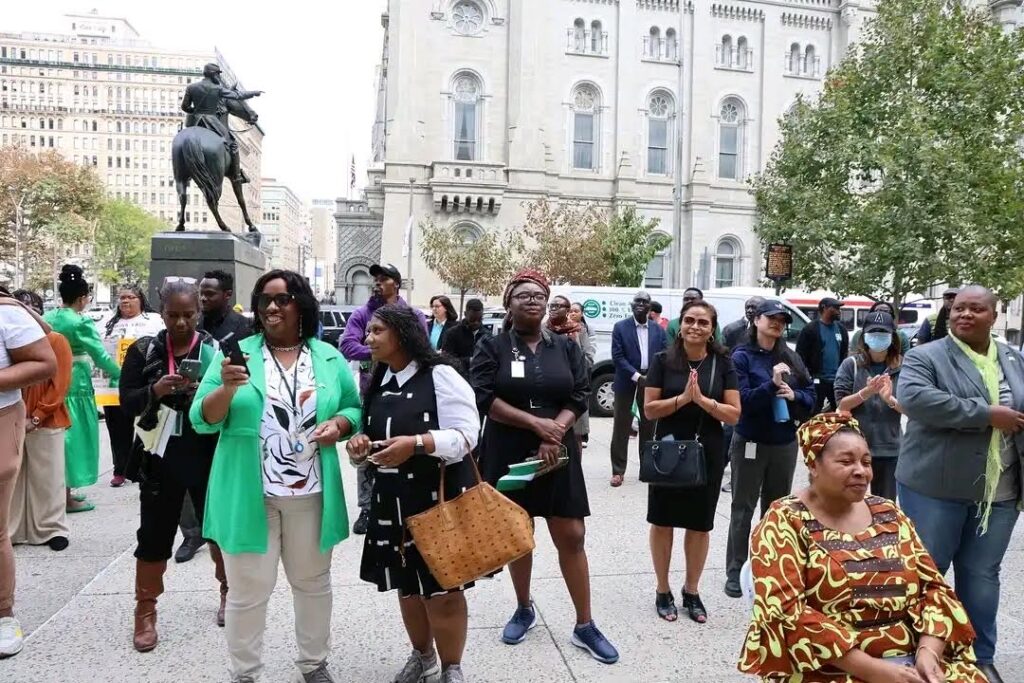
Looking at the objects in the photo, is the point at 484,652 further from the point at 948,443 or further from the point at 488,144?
the point at 488,144

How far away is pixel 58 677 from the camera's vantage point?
12.1 feet

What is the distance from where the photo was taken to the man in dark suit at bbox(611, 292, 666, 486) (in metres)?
8.44

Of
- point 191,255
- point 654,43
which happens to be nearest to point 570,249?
point 654,43

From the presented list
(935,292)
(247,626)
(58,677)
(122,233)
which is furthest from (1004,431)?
(122,233)

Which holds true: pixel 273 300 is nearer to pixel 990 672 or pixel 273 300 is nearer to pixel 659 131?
pixel 990 672

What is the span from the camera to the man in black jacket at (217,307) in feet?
16.3

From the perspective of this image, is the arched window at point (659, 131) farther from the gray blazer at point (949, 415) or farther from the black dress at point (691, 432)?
the gray blazer at point (949, 415)

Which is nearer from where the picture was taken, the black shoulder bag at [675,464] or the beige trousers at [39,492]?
the black shoulder bag at [675,464]

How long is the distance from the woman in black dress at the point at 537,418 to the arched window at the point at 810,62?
42.6 metres

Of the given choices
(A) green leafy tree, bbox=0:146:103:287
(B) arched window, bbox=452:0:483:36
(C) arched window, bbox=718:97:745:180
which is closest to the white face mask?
(B) arched window, bbox=452:0:483:36

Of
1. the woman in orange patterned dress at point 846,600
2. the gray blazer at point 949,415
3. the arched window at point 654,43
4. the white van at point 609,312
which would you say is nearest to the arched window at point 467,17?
the arched window at point 654,43

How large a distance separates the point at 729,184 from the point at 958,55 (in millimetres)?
25374

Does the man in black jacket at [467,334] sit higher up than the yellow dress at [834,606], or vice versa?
the man in black jacket at [467,334]

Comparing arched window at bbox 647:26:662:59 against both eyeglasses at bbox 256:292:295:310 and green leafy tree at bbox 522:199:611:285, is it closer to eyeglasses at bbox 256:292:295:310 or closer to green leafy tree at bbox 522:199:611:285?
green leafy tree at bbox 522:199:611:285
